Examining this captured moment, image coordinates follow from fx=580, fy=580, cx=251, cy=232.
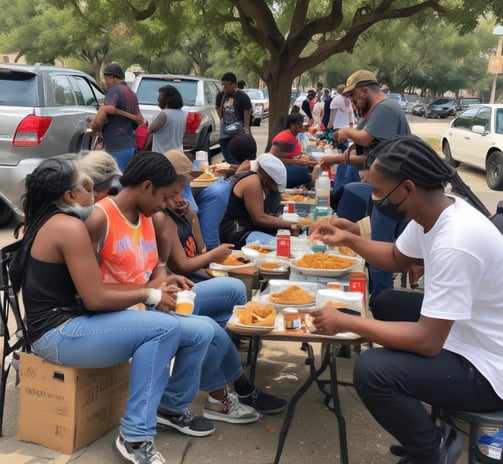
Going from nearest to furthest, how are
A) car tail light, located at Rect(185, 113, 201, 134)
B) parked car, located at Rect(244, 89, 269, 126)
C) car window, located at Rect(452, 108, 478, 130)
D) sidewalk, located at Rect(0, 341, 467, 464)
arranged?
sidewalk, located at Rect(0, 341, 467, 464)
car tail light, located at Rect(185, 113, 201, 134)
car window, located at Rect(452, 108, 478, 130)
parked car, located at Rect(244, 89, 269, 126)

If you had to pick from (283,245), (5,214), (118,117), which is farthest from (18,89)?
(283,245)

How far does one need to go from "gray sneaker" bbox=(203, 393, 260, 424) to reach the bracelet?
2.65ft

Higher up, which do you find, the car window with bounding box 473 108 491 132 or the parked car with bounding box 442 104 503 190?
the car window with bounding box 473 108 491 132

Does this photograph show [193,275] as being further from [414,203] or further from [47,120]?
[47,120]

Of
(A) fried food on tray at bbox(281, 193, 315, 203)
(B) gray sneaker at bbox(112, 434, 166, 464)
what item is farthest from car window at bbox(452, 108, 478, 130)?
(B) gray sneaker at bbox(112, 434, 166, 464)

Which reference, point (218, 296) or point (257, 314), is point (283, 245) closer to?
point (218, 296)

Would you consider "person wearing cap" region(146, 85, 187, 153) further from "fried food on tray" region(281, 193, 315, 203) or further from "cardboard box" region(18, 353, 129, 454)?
"cardboard box" region(18, 353, 129, 454)

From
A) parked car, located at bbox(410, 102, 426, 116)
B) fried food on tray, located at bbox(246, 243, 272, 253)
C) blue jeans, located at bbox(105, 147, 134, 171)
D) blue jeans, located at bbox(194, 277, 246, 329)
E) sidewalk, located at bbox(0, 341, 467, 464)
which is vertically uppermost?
parked car, located at bbox(410, 102, 426, 116)

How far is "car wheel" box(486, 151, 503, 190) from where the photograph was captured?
10902 millimetres

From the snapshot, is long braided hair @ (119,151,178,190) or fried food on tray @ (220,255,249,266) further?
fried food on tray @ (220,255,249,266)

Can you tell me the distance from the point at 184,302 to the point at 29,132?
13.2ft

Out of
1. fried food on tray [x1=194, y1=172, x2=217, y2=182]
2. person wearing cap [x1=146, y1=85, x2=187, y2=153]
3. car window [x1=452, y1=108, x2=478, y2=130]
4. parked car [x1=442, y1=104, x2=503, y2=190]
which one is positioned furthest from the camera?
car window [x1=452, y1=108, x2=478, y2=130]

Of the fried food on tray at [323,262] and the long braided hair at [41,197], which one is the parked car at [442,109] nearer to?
the fried food on tray at [323,262]

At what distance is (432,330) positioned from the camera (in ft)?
7.32
